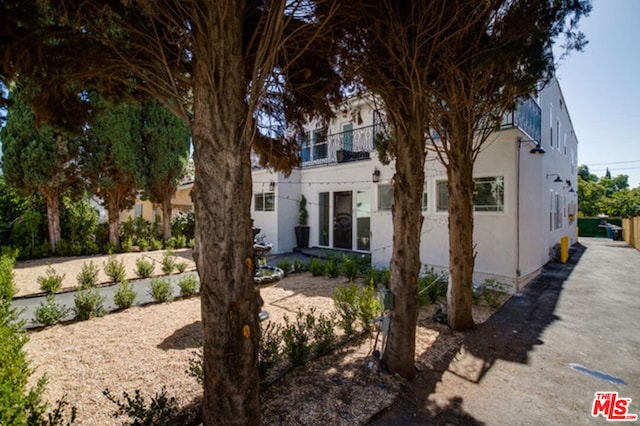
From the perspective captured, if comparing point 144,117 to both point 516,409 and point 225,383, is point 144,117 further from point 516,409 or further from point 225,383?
point 516,409

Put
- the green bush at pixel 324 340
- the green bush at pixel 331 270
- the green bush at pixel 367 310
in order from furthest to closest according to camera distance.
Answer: the green bush at pixel 331 270 → the green bush at pixel 367 310 → the green bush at pixel 324 340

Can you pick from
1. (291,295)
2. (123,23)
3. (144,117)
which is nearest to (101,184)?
(144,117)

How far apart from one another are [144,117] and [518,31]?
48.7 ft

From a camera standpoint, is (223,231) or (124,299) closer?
(223,231)

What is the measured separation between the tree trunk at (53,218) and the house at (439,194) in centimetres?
808

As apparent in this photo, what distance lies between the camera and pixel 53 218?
472 inches

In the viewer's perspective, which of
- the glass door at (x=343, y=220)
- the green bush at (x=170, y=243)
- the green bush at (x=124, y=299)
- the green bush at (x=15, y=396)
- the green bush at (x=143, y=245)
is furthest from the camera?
the green bush at (x=170, y=243)

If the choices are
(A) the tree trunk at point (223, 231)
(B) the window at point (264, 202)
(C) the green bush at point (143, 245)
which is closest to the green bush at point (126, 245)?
(C) the green bush at point (143, 245)

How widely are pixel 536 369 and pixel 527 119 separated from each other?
23.5ft

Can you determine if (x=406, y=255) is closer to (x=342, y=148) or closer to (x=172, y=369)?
(x=172, y=369)

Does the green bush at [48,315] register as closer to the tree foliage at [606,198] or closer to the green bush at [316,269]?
the green bush at [316,269]

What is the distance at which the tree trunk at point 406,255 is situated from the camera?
359 cm

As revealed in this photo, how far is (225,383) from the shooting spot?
221 cm

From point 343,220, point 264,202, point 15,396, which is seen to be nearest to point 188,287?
point 15,396
